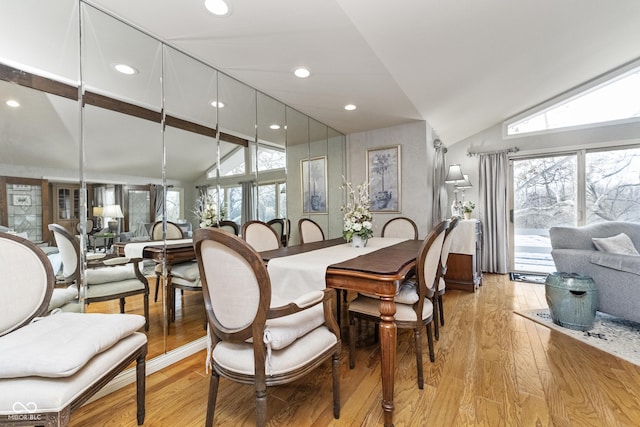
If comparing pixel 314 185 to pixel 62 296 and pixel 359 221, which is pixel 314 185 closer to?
pixel 359 221

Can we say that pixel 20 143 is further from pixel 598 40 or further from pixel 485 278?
pixel 485 278

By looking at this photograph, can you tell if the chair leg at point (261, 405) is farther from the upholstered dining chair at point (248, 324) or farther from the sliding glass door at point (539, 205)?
the sliding glass door at point (539, 205)

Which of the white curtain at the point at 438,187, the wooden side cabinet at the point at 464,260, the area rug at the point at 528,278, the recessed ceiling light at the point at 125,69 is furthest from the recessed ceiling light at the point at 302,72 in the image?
the area rug at the point at 528,278

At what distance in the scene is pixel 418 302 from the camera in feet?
5.67

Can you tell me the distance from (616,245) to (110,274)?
4.47 m

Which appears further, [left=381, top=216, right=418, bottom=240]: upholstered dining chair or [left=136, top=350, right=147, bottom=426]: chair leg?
[left=381, top=216, right=418, bottom=240]: upholstered dining chair

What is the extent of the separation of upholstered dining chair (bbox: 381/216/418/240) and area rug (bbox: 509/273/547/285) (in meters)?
2.41

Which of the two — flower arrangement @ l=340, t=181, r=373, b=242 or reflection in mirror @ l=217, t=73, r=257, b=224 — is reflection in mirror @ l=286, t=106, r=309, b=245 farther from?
flower arrangement @ l=340, t=181, r=373, b=242

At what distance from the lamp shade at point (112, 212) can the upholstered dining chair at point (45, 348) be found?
0.48 m

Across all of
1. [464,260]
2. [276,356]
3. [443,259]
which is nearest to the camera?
[276,356]

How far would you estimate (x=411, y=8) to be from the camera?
1830 millimetres

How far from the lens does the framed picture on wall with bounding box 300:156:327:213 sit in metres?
3.89

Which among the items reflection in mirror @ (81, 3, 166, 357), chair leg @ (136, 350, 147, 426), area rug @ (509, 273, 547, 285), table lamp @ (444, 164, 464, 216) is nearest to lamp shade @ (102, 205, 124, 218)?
reflection in mirror @ (81, 3, 166, 357)

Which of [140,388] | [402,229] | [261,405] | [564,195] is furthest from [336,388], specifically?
[564,195]
